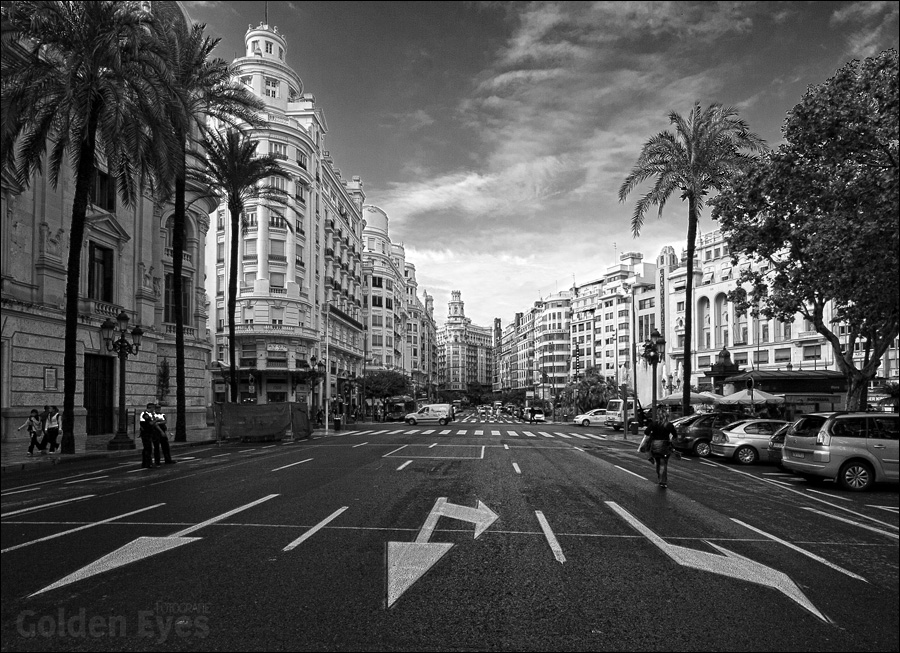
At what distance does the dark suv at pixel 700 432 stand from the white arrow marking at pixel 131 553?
1869 centimetres

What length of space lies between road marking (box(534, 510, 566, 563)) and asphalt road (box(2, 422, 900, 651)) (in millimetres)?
36

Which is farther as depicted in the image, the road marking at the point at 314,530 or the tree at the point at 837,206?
the tree at the point at 837,206

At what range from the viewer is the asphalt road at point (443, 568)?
516cm

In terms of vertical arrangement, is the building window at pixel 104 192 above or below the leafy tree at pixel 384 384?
above

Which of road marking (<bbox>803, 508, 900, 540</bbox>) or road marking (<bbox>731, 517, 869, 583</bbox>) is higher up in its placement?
road marking (<bbox>731, 517, 869, 583</bbox>)

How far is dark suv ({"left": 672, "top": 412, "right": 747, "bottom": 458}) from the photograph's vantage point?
23.1 metres

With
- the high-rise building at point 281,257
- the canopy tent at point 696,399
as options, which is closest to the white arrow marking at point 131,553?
the canopy tent at point 696,399

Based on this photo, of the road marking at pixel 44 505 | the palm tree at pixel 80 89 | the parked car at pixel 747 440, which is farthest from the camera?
the parked car at pixel 747 440

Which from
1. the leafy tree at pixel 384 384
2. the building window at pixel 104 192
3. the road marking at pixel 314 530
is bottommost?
the leafy tree at pixel 384 384

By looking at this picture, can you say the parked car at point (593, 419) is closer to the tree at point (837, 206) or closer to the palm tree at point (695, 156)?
the palm tree at point (695, 156)

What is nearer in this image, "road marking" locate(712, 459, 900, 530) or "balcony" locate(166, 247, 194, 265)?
"road marking" locate(712, 459, 900, 530)

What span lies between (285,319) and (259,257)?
566cm

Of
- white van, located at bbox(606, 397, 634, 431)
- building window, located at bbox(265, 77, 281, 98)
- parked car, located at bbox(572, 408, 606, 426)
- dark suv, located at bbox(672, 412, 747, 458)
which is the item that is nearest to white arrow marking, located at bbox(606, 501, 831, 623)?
dark suv, located at bbox(672, 412, 747, 458)

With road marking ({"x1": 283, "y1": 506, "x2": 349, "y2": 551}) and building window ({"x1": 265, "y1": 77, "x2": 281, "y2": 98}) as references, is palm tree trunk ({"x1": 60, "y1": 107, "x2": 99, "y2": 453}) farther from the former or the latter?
building window ({"x1": 265, "y1": 77, "x2": 281, "y2": 98})
